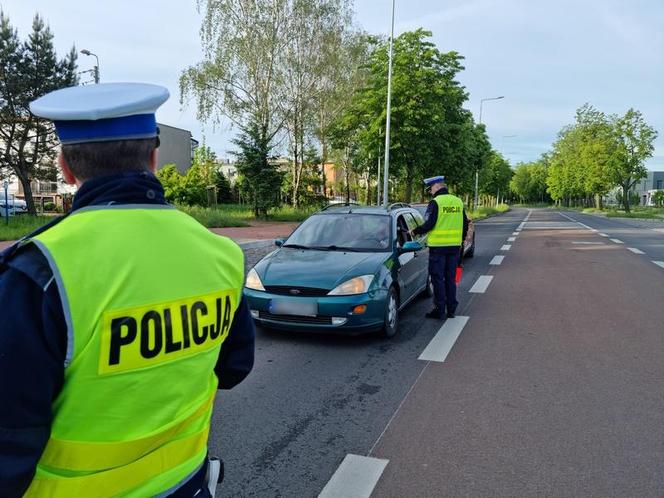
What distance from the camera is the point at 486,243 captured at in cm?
1922

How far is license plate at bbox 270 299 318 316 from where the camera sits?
566 centimetres

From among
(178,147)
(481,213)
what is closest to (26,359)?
(481,213)

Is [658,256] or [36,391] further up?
[36,391]

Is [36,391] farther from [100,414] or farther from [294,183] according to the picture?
[294,183]

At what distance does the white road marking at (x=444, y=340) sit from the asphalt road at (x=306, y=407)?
11 centimetres

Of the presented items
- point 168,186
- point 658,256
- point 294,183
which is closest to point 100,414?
point 658,256

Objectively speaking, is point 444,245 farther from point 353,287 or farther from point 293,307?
point 293,307

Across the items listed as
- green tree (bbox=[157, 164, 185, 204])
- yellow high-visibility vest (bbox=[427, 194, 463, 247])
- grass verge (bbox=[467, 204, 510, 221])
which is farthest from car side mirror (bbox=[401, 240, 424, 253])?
green tree (bbox=[157, 164, 185, 204])

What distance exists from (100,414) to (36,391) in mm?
152

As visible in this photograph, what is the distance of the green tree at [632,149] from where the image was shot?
5012 cm

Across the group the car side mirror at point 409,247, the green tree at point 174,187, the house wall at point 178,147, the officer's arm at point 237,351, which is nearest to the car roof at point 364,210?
the car side mirror at point 409,247

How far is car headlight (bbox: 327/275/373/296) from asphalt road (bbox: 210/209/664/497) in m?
0.61

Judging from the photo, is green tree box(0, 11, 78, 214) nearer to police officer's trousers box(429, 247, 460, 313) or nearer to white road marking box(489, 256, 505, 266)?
white road marking box(489, 256, 505, 266)

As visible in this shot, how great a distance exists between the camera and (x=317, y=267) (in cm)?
609
